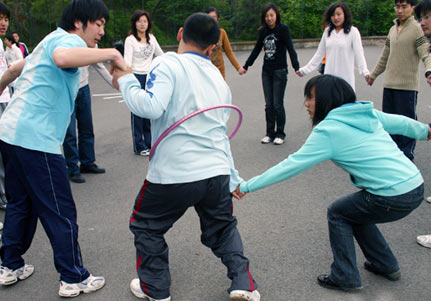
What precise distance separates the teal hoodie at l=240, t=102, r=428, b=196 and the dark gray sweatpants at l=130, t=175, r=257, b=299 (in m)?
0.29

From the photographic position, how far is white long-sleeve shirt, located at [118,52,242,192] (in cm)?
260

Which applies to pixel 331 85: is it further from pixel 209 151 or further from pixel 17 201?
pixel 17 201

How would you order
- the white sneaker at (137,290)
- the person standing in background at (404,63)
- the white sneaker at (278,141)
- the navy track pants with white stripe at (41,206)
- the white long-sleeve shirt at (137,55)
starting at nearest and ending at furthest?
1. the navy track pants with white stripe at (41,206)
2. the white sneaker at (137,290)
3. the person standing in background at (404,63)
4. the white long-sleeve shirt at (137,55)
5. the white sneaker at (278,141)

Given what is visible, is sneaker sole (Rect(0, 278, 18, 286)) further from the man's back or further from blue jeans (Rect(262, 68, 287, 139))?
blue jeans (Rect(262, 68, 287, 139))

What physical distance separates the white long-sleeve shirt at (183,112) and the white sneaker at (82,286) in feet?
3.09

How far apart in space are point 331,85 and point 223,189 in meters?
0.94

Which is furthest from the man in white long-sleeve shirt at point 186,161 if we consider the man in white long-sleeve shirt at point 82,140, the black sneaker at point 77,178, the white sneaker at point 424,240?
the man in white long-sleeve shirt at point 82,140

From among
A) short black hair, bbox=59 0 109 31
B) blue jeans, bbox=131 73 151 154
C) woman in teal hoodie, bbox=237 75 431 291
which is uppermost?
short black hair, bbox=59 0 109 31

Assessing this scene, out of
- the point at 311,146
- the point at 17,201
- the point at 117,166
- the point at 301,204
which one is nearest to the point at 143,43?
the point at 117,166

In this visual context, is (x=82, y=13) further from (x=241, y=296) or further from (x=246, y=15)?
(x=246, y=15)

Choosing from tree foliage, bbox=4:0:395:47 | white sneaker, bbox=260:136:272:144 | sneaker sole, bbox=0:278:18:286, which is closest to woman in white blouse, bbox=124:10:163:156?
white sneaker, bbox=260:136:272:144

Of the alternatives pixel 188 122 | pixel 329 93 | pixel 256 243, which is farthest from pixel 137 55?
pixel 329 93

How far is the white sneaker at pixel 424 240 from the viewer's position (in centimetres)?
374

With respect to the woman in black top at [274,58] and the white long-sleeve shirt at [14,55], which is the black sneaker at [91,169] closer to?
the woman in black top at [274,58]
